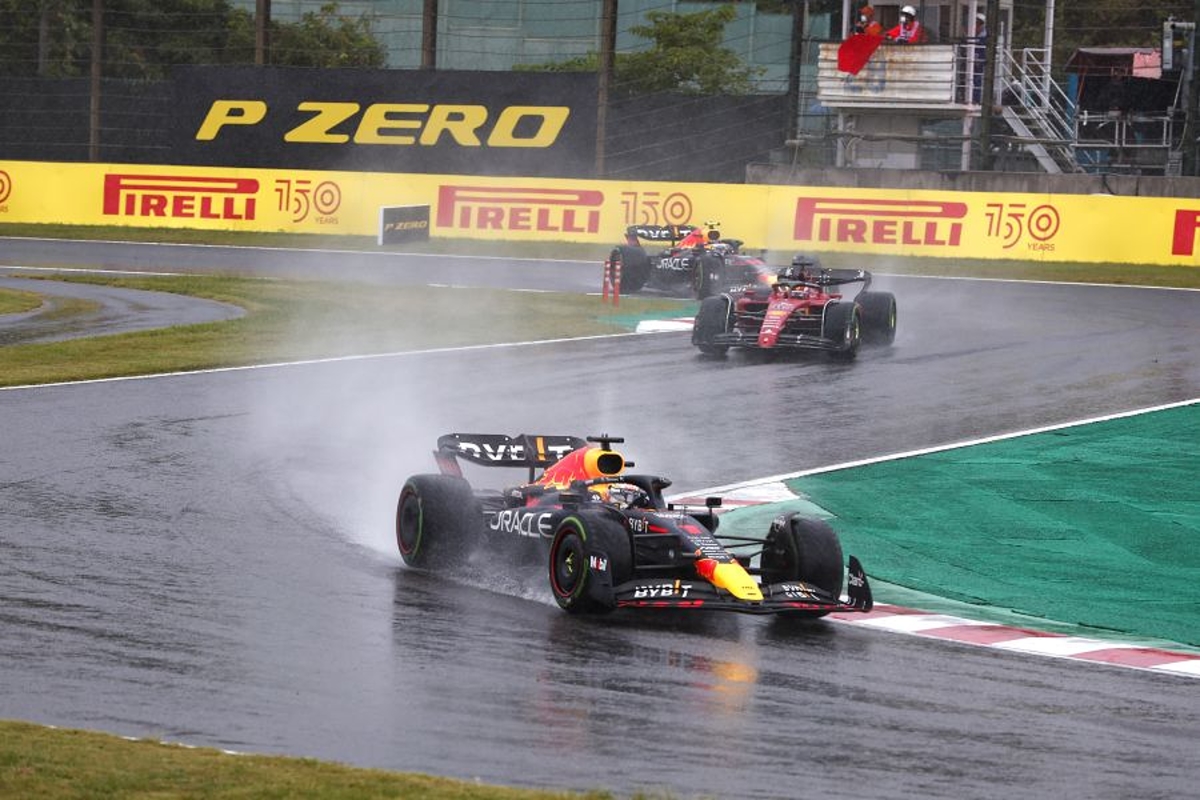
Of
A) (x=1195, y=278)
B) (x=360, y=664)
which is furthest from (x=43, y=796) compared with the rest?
(x=1195, y=278)

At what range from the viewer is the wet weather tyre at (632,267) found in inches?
1292

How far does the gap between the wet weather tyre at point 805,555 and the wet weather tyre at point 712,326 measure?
1315 cm

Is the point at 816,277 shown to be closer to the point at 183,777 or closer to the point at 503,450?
the point at 503,450

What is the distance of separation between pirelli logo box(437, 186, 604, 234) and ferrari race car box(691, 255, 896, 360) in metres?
16.4

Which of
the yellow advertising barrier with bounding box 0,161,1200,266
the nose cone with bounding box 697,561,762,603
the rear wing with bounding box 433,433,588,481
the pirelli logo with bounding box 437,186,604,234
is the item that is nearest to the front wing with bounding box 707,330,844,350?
the rear wing with bounding box 433,433,588,481

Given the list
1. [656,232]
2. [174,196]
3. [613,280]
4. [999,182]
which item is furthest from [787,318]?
[174,196]

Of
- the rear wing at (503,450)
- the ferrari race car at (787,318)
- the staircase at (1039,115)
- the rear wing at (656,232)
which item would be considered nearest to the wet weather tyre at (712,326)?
the ferrari race car at (787,318)

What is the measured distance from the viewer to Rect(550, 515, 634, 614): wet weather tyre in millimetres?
11320

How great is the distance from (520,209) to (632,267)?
34.6ft

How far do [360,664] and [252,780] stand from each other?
8.32 feet

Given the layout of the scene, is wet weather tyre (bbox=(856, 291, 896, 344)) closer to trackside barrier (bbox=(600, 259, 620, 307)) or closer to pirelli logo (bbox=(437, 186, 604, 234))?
trackside barrier (bbox=(600, 259, 620, 307))

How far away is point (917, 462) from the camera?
1791cm

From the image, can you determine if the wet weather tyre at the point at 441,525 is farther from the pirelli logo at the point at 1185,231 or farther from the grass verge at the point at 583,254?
the pirelli logo at the point at 1185,231

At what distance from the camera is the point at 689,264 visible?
106ft
